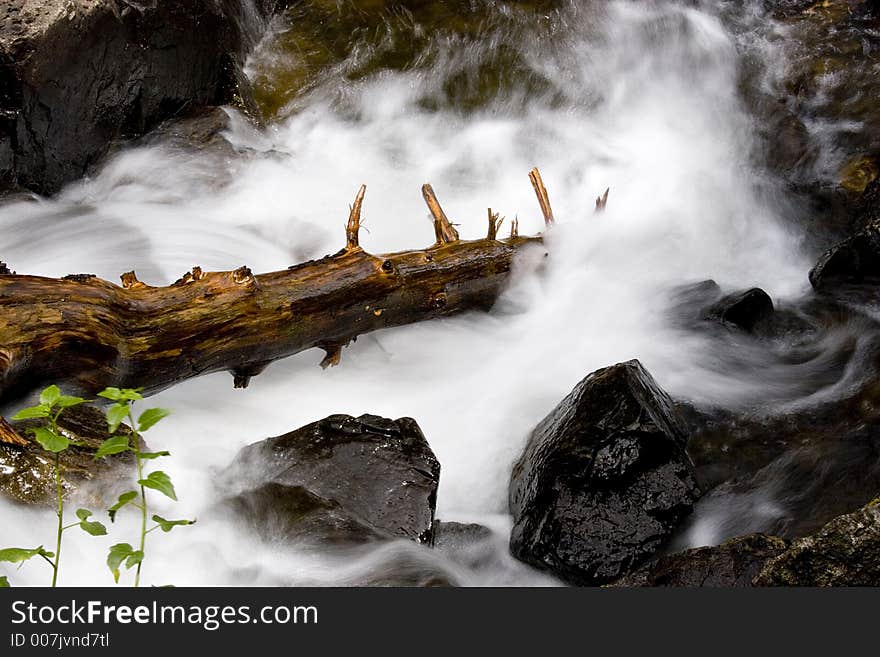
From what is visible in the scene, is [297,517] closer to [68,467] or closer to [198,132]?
[68,467]

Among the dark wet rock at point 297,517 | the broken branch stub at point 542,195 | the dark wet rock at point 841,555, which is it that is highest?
the broken branch stub at point 542,195

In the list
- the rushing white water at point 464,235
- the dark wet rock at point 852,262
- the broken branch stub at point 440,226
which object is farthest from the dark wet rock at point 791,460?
the broken branch stub at point 440,226

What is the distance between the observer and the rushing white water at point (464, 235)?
4.73 metres

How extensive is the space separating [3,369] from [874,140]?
21.1 feet

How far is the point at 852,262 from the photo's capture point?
257 inches

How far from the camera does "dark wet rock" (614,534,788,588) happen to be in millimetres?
3707

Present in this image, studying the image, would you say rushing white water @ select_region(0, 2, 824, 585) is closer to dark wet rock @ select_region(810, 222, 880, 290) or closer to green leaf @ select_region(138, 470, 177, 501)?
dark wet rock @ select_region(810, 222, 880, 290)

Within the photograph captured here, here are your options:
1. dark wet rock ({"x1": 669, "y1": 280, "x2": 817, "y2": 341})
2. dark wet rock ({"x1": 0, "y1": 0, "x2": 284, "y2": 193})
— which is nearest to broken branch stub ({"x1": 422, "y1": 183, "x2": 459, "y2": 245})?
dark wet rock ({"x1": 669, "y1": 280, "x2": 817, "y2": 341})

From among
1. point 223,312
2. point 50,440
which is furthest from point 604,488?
point 50,440

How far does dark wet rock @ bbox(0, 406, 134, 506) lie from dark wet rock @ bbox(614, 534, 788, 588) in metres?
2.25

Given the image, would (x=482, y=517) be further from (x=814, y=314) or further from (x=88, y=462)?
(x=814, y=314)

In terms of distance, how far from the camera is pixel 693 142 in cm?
829

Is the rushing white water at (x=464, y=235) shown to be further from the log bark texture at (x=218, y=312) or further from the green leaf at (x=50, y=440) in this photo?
the green leaf at (x=50, y=440)

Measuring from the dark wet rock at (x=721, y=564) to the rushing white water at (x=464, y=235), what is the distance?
827mm
